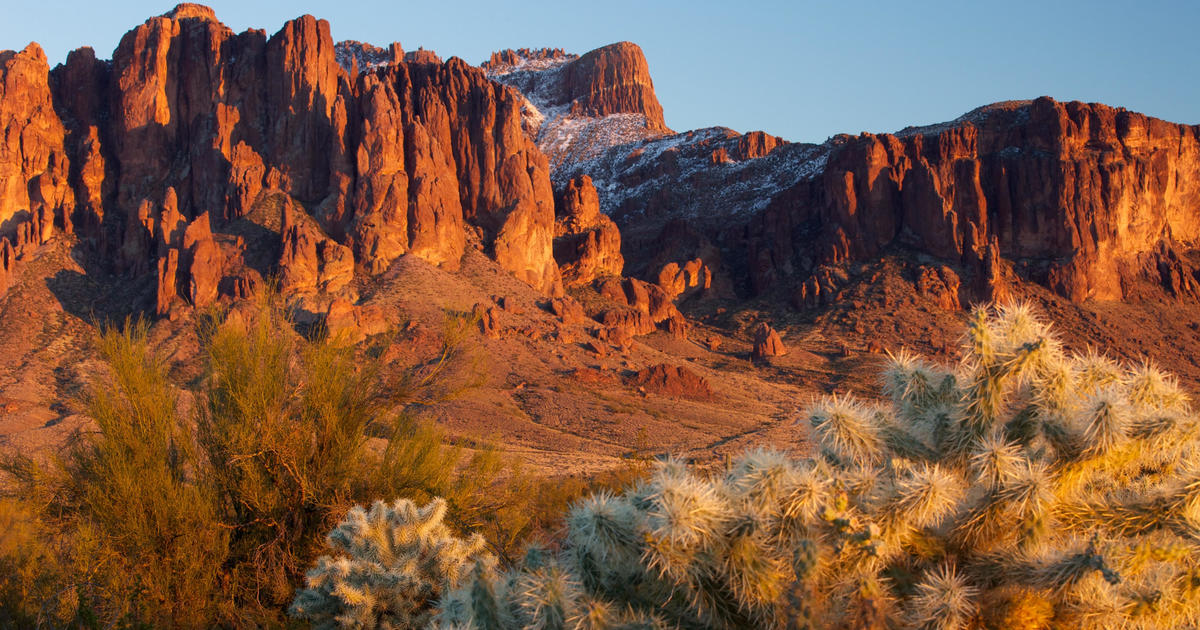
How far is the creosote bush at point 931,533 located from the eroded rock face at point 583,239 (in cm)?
7619

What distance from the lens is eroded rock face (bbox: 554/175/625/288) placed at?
275 ft

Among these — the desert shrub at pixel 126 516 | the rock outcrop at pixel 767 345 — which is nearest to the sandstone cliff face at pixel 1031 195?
the rock outcrop at pixel 767 345

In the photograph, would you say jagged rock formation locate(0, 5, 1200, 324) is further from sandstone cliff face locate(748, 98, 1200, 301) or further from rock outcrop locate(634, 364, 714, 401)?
rock outcrop locate(634, 364, 714, 401)

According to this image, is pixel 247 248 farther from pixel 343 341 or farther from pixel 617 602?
pixel 617 602

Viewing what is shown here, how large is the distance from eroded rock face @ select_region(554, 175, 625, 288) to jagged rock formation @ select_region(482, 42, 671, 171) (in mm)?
45625

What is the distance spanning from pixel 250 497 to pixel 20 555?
3.22 m

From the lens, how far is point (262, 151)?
71375 mm

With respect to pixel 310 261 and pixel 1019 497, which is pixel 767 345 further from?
pixel 1019 497

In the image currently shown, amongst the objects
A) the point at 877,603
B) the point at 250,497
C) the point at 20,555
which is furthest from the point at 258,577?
the point at 877,603

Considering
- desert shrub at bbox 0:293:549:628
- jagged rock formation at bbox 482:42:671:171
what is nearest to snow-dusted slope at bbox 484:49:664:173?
jagged rock formation at bbox 482:42:671:171

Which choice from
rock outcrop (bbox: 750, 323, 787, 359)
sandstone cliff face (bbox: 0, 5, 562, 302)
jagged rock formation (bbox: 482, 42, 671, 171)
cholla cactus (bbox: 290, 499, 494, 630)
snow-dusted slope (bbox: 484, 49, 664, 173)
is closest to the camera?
cholla cactus (bbox: 290, 499, 494, 630)

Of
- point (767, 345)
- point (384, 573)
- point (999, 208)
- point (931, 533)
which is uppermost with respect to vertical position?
point (999, 208)

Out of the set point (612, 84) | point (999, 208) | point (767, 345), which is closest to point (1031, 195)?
point (999, 208)

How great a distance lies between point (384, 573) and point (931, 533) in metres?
7.21
